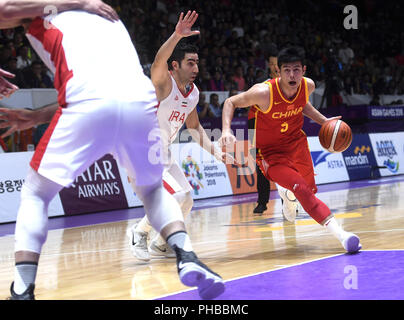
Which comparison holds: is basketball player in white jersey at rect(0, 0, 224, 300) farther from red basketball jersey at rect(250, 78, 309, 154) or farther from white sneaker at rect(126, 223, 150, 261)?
red basketball jersey at rect(250, 78, 309, 154)

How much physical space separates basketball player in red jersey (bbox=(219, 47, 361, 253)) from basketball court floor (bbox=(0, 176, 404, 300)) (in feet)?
1.88

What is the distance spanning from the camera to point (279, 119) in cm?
606

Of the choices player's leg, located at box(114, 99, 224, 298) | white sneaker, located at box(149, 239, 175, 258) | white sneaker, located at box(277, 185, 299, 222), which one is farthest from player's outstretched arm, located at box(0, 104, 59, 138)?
white sneaker, located at box(277, 185, 299, 222)

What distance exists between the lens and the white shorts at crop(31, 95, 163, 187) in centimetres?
295

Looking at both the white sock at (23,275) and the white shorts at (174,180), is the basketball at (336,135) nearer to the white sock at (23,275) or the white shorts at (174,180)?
the white shorts at (174,180)

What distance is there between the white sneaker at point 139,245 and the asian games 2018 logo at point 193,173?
19.6ft

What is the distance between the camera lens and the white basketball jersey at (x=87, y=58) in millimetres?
3000

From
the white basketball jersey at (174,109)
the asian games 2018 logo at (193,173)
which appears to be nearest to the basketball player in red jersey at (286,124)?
the white basketball jersey at (174,109)

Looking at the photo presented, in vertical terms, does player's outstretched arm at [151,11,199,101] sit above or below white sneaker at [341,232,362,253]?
above

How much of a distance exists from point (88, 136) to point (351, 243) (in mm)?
2823

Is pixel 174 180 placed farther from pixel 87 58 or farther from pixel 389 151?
pixel 389 151
